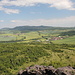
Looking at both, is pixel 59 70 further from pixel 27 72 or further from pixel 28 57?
pixel 28 57

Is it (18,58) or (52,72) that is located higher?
(52,72)

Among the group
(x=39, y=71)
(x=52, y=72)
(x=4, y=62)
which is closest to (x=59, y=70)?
(x=52, y=72)

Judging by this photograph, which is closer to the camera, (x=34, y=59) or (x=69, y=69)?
(x=69, y=69)

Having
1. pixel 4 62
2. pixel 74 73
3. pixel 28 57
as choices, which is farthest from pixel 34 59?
pixel 74 73

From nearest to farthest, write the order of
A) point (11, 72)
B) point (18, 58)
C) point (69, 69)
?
point (69, 69), point (11, 72), point (18, 58)

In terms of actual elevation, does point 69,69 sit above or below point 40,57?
above

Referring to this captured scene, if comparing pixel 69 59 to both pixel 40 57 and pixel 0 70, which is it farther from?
pixel 0 70

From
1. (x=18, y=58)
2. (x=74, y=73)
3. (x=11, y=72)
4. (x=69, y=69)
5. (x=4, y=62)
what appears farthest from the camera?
(x=18, y=58)

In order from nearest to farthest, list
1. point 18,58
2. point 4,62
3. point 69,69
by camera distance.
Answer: point 69,69
point 4,62
point 18,58

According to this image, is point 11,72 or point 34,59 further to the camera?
point 34,59
